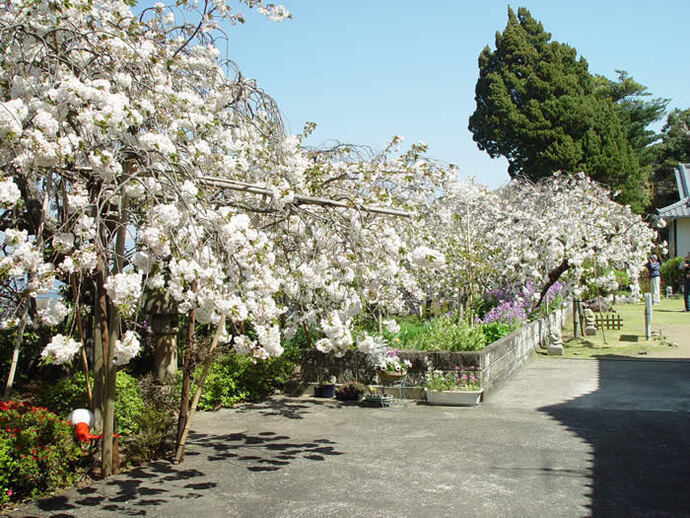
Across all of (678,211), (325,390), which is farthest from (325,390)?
(678,211)

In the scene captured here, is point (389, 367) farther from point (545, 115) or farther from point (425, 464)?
point (545, 115)

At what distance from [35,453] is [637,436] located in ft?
20.1

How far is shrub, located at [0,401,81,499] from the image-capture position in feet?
17.6

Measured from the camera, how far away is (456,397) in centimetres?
915

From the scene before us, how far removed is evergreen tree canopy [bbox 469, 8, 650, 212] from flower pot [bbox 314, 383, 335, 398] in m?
25.2

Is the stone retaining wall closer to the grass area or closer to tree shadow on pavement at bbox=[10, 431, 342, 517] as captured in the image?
tree shadow on pavement at bbox=[10, 431, 342, 517]

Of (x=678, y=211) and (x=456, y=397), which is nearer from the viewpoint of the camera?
(x=456, y=397)

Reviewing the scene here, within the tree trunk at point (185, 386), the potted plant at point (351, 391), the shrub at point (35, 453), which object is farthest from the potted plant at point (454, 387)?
the shrub at point (35, 453)

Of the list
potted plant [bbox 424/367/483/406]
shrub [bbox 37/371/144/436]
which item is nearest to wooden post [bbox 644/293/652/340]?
potted plant [bbox 424/367/483/406]

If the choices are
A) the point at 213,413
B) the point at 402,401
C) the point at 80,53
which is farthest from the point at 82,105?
the point at 402,401

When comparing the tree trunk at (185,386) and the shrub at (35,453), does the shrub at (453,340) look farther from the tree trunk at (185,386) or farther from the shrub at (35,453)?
Answer: the shrub at (35,453)

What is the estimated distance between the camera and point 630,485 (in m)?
5.58

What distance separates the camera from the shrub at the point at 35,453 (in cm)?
536

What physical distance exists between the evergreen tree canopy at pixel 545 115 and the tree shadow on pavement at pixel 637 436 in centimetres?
2247
